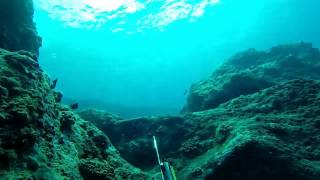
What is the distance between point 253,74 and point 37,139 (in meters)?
13.0

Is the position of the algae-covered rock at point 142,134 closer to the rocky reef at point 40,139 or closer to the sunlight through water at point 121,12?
the rocky reef at point 40,139

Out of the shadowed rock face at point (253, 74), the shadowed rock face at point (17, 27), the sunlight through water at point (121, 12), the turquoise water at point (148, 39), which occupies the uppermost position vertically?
the turquoise water at point (148, 39)

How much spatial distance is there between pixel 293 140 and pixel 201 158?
2423 mm

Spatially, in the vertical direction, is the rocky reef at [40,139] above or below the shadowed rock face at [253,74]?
below

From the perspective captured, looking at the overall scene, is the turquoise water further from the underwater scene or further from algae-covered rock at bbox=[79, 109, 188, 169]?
algae-covered rock at bbox=[79, 109, 188, 169]

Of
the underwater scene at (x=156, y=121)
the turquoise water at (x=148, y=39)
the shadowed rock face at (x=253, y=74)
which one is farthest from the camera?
the turquoise water at (x=148, y=39)

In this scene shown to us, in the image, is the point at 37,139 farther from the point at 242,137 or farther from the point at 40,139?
the point at 242,137

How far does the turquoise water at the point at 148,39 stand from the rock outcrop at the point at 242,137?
12.6 meters

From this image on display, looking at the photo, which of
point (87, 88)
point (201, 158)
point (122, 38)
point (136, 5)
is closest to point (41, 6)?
point (136, 5)

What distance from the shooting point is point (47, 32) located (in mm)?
36344

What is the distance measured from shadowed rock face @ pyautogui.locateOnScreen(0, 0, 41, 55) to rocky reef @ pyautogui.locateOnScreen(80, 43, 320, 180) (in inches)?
136

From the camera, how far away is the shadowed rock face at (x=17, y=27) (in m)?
10.7

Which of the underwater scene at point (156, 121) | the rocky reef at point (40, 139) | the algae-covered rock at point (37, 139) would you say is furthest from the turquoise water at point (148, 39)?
the algae-covered rock at point (37, 139)

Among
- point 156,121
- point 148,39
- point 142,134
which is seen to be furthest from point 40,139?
point 148,39
